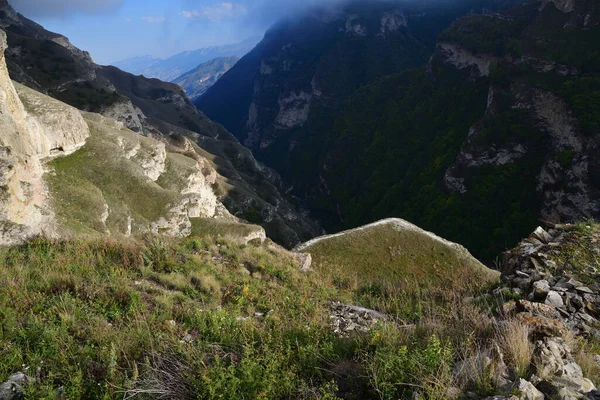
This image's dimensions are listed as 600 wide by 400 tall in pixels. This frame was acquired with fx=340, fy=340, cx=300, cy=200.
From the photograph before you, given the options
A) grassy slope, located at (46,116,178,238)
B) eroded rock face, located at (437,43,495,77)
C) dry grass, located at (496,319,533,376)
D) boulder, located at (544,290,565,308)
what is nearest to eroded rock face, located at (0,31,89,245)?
grassy slope, located at (46,116,178,238)

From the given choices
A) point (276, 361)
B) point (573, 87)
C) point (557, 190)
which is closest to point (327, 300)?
point (276, 361)

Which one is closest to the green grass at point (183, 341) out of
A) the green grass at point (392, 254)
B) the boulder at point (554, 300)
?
the boulder at point (554, 300)

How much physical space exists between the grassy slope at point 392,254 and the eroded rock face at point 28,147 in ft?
83.5

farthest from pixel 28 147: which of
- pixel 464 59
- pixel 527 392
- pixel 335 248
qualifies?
pixel 464 59

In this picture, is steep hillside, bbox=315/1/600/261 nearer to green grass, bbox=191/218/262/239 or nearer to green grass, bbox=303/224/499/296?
green grass, bbox=303/224/499/296

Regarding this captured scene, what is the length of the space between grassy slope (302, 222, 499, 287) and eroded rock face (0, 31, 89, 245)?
83.5 ft

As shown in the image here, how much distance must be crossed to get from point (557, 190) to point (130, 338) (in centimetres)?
8079

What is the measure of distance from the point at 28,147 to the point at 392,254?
39.4 m

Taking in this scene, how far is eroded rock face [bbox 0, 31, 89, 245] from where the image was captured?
27.9 m

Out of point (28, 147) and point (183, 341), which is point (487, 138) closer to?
point (28, 147)

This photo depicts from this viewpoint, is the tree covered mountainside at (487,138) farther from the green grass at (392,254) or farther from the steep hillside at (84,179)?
the steep hillside at (84,179)

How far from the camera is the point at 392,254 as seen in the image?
126 ft

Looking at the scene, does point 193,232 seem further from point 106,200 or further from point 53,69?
point 53,69

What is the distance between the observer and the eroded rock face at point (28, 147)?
91.4 ft
